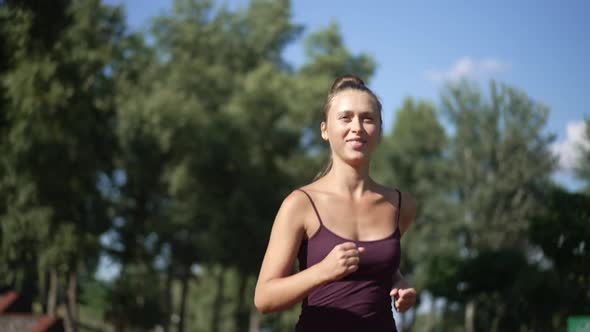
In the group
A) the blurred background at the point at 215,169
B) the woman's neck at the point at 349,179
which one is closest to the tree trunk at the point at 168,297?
the blurred background at the point at 215,169

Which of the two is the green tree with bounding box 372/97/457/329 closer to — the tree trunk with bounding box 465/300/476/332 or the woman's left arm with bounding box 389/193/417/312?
the tree trunk with bounding box 465/300/476/332

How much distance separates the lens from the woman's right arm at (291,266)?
9.92ft

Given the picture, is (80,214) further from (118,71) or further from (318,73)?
(318,73)

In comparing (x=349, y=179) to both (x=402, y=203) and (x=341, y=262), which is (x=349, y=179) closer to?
(x=402, y=203)

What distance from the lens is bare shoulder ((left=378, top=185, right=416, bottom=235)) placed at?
357cm

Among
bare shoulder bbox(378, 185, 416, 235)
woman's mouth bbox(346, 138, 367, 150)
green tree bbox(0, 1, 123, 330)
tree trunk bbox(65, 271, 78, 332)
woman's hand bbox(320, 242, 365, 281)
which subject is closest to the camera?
woman's hand bbox(320, 242, 365, 281)

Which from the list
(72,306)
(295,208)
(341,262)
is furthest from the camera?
(72,306)

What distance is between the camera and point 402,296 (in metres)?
3.28

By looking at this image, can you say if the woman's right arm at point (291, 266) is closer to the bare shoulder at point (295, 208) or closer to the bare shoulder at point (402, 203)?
the bare shoulder at point (295, 208)

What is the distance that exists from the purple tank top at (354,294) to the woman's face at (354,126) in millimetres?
358

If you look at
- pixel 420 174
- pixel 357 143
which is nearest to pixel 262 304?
pixel 357 143

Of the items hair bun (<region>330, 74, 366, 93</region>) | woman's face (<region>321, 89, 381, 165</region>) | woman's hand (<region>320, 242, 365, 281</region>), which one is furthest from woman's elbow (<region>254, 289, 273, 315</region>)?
hair bun (<region>330, 74, 366, 93</region>)

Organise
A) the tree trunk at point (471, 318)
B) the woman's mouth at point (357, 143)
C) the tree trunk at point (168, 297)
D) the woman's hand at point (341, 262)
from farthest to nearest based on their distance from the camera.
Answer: the tree trunk at point (168, 297)
the tree trunk at point (471, 318)
the woman's mouth at point (357, 143)
the woman's hand at point (341, 262)

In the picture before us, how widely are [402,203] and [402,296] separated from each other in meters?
0.50
